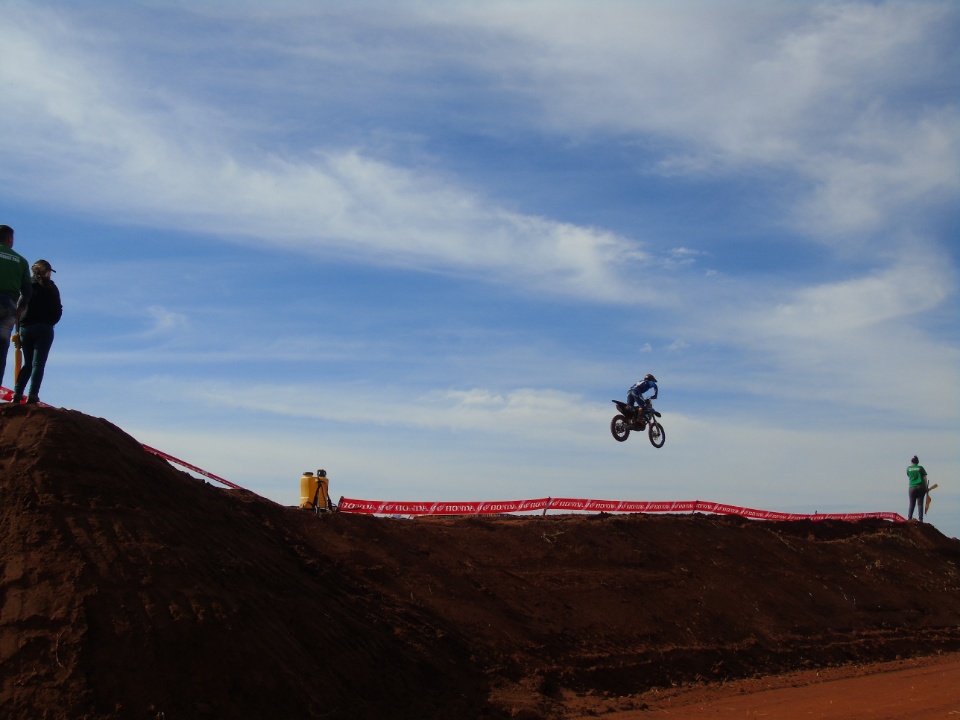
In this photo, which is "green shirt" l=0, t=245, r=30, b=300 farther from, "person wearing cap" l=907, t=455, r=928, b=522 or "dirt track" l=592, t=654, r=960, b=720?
"person wearing cap" l=907, t=455, r=928, b=522

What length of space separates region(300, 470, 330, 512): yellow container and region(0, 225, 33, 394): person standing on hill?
6541 mm

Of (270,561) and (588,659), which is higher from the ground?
(270,561)

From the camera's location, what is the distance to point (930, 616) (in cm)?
2248

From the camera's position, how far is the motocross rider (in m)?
21.3

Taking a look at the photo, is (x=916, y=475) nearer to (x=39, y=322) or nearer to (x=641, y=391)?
(x=641, y=391)

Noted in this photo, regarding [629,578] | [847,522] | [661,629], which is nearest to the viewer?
[661,629]

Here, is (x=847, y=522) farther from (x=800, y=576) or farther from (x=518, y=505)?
(x=518, y=505)

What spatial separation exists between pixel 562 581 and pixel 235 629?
8.46 m

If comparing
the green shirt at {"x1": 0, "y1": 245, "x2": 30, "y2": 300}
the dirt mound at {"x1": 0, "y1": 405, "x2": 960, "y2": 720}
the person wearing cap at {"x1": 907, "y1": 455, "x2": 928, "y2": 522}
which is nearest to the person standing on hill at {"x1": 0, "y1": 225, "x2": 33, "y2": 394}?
the green shirt at {"x1": 0, "y1": 245, "x2": 30, "y2": 300}

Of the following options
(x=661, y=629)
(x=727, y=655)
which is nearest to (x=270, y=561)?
(x=661, y=629)

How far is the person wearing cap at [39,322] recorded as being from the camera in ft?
35.7

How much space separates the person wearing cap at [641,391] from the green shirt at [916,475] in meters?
10.5

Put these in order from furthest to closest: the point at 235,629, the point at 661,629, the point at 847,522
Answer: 1. the point at 847,522
2. the point at 661,629
3. the point at 235,629

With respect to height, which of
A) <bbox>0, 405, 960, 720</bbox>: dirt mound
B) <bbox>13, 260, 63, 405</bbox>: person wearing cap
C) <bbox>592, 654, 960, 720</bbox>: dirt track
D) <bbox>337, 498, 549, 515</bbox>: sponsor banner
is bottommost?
<bbox>592, 654, 960, 720</bbox>: dirt track
